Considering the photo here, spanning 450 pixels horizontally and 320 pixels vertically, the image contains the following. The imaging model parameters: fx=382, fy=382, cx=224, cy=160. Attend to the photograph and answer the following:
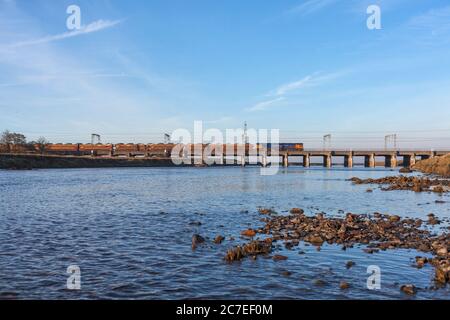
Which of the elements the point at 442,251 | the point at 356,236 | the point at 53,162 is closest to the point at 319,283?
the point at 442,251

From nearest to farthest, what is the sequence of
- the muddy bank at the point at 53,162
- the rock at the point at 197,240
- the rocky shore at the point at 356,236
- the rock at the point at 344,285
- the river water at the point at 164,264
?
the river water at the point at 164,264 < the rock at the point at 344,285 < the rocky shore at the point at 356,236 < the rock at the point at 197,240 < the muddy bank at the point at 53,162

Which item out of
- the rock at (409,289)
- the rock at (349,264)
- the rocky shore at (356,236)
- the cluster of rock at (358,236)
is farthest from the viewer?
the cluster of rock at (358,236)

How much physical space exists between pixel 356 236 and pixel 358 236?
4.5 inches

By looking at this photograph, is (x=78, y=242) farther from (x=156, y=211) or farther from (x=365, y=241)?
(x=365, y=241)

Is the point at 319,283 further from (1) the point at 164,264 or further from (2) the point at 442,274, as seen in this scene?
(1) the point at 164,264

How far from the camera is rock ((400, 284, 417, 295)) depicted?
45.0 ft

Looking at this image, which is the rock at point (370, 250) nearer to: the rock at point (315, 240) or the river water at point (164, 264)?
the river water at point (164, 264)

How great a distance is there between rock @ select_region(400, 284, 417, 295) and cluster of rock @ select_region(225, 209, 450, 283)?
1668 millimetres

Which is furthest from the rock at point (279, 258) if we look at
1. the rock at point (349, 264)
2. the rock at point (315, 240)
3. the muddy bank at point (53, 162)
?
the muddy bank at point (53, 162)

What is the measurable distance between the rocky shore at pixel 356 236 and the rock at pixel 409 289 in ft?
0.21

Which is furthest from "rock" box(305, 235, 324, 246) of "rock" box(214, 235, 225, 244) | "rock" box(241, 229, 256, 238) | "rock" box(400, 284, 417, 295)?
"rock" box(400, 284, 417, 295)

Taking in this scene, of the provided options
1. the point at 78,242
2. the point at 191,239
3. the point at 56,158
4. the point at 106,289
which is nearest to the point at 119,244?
the point at 78,242

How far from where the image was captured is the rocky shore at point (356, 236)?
18.5 meters

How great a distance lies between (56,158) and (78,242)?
15400 centimetres
